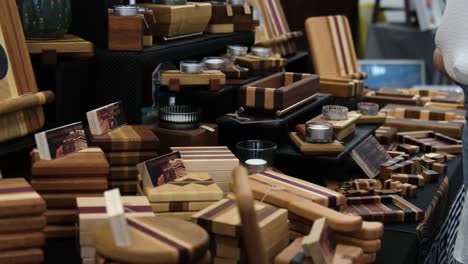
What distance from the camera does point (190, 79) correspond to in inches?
100

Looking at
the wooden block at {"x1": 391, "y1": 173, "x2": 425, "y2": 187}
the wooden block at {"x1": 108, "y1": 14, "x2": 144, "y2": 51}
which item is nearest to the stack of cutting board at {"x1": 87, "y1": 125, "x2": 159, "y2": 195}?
the wooden block at {"x1": 108, "y1": 14, "x2": 144, "y2": 51}

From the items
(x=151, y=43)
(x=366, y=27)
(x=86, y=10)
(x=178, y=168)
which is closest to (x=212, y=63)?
(x=151, y=43)

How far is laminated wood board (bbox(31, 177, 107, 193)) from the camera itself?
6.42 ft

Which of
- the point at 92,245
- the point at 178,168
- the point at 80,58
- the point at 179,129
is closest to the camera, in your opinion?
the point at 92,245

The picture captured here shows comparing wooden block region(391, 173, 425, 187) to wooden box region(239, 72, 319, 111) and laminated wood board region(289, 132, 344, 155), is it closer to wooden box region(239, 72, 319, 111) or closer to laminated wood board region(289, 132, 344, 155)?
laminated wood board region(289, 132, 344, 155)

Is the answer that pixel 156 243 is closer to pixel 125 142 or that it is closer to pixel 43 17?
pixel 125 142

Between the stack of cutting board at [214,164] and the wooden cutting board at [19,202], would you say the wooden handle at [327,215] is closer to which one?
the stack of cutting board at [214,164]

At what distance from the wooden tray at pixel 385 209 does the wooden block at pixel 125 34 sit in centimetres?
85

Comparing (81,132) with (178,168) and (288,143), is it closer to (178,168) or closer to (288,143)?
(178,168)

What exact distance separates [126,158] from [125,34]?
1.46 feet

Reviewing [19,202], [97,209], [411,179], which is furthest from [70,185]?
[411,179]

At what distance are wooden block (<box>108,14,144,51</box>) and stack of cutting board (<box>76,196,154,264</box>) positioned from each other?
71cm

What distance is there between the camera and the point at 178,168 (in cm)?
213

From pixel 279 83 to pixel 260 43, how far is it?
652 mm
